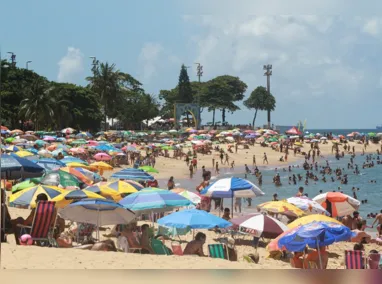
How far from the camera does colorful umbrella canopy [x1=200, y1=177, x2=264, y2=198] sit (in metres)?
13.0

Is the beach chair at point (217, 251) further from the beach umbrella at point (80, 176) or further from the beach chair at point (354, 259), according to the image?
the beach umbrella at point (80, 176)

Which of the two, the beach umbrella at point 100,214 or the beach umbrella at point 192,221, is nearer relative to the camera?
the beach umbrella at point 100,214

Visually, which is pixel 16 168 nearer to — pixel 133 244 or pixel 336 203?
pixel 133 244

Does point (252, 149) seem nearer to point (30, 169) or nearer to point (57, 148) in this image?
point (57, 148)

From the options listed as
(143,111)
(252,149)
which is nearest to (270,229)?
(252,149)

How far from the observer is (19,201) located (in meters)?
10.5

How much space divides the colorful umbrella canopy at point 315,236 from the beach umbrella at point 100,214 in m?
2.63

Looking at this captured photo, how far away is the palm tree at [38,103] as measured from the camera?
4438 cm

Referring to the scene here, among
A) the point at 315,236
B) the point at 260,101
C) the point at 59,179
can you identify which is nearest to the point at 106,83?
the point at 260,101

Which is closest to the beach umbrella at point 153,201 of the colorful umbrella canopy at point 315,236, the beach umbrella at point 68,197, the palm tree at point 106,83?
the beach umbrella at point 68,197

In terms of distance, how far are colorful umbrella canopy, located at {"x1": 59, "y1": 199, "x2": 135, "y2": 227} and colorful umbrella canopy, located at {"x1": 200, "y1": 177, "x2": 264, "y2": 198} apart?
14.0ft

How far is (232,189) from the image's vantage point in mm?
12977

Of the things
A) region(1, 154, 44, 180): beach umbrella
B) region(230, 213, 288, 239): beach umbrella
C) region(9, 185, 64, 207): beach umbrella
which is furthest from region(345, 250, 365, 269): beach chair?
region(1, 154, 44, 180): beach umbrella

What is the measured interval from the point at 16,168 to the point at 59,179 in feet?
7.63
